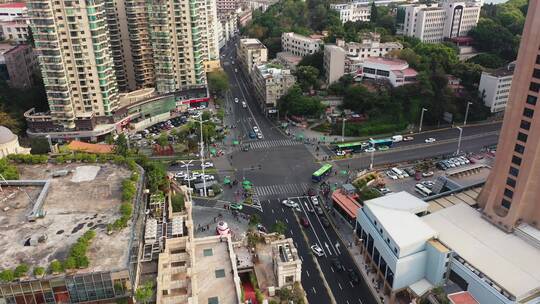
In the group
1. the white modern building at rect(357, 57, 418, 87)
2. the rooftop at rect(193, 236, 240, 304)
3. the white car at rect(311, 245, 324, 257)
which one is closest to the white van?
the white modern building at rect(357, 57, 418, 87)

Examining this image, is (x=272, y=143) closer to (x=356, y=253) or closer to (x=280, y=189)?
(x=280, y=189)

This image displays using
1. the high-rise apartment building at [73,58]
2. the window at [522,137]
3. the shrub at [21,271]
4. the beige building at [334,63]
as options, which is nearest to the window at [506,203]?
the window at [522,137]

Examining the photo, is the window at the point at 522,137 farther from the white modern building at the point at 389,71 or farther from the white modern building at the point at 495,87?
the white modern building at the point at 495,87

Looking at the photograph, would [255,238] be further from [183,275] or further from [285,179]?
[285,179]

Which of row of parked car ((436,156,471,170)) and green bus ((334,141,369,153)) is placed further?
green bus ((334,141,369,153))

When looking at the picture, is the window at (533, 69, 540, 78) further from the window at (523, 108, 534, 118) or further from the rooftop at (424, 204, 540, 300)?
the rooftop at (424, 204, 540, 300)

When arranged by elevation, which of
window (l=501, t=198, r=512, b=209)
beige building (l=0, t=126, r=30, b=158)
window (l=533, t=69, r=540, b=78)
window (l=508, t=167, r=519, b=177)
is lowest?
window (l=501, t=198, r=512, b=209)

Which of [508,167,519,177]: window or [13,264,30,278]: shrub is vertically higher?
[13,264,30,278]: shrub

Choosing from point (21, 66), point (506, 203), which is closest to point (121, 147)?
point (21, 66)
